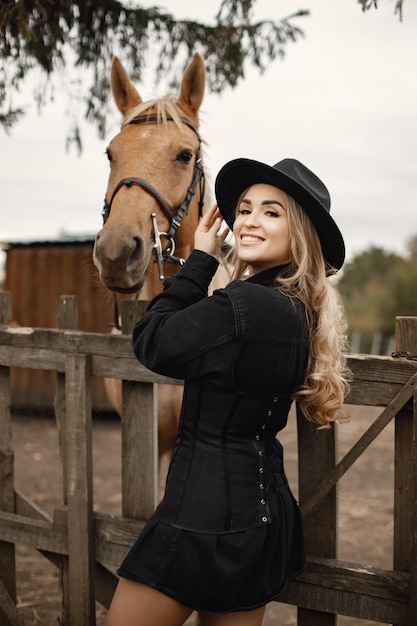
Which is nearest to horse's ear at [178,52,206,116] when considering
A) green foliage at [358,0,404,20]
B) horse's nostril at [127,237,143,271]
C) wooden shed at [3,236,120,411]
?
green foliage at [358,0,404,20]

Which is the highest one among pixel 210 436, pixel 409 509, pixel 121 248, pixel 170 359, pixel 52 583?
pixel 121 248

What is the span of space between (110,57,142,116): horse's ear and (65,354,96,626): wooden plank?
5.52 ft

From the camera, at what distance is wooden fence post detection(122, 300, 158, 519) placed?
100 inches

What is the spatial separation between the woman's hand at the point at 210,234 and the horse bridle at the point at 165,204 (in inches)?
23.3

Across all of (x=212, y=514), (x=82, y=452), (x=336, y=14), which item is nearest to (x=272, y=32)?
(x=336, y=14)

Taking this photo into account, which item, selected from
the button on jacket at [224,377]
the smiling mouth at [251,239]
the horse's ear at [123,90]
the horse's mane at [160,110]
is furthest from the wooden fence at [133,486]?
the horse's ear at [123,90]

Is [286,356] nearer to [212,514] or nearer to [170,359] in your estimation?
[170,359]

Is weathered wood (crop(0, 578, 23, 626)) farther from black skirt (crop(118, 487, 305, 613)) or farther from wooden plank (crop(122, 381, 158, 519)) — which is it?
black skirt (crop(118, 487, 305, 613))

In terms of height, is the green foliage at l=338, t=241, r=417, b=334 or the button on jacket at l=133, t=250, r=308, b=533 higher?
the green foliage at l=338, t=241, r=417, b=334

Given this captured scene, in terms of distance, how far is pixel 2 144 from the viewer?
5.88 m

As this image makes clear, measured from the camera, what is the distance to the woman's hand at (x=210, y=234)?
1776 mm

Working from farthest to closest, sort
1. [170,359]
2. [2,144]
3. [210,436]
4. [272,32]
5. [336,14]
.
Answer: [2,144], [272,32], [336,14], [210,436], [170,359]

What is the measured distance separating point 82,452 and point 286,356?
→ 4.73 ft

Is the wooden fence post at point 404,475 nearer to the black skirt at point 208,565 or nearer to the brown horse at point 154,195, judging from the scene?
the black skirt at point 208,565
